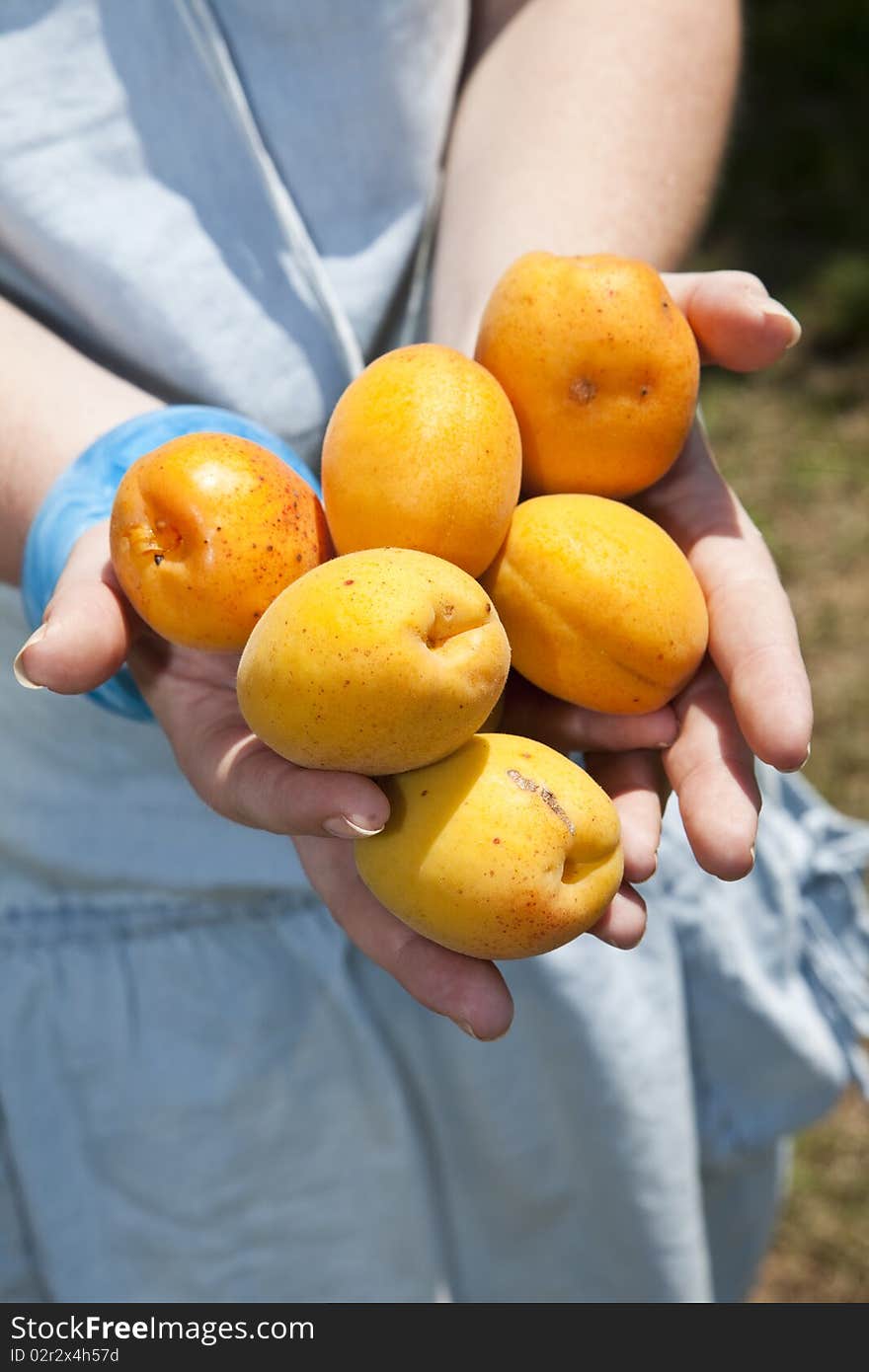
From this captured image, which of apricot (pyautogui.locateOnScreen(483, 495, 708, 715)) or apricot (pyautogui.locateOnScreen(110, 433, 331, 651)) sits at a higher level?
apricot (pyautogui.locateOnScreen(110, 433, 331, 651))

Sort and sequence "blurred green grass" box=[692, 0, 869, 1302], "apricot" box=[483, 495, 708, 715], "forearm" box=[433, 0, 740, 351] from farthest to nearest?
"blurred green grass" box=[692, 0, 869, 1302]
"forearm" box=[433, 0, 740, 351]
"apricot" box=[483, 495, 708, 715]

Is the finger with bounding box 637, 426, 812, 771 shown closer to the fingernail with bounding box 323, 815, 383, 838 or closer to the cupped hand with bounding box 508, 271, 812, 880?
the cupped hand with bounding box 508, 271, 812, 880

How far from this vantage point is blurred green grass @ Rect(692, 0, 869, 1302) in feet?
8.64

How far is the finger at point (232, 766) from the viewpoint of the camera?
109 centimetres

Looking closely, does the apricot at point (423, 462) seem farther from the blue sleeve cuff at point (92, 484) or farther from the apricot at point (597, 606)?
the blue sleeve cuff at point (92, 484)

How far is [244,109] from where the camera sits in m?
1.50

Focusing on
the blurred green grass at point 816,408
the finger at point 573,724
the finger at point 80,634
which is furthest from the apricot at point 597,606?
the blurred green grass at point 816,408

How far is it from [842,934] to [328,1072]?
0.80 m

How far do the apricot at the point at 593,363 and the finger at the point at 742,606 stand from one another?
3.6 inches

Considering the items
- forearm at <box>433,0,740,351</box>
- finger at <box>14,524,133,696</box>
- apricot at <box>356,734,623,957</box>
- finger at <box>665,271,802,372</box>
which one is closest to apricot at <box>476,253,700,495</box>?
finger at <box>665,271,802,372</box>

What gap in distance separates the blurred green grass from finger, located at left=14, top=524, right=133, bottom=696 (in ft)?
6.65

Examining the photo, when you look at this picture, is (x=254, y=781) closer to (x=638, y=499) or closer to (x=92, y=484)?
(x=92, y=484)

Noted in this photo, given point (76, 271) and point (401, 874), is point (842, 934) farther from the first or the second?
point (76, 271)
